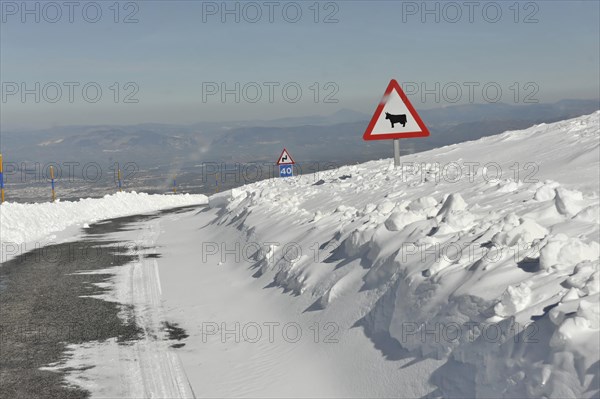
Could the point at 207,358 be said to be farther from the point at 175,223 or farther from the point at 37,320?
the point at 175,223

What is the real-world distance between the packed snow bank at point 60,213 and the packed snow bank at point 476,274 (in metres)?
9.63

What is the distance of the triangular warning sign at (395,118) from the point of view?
34.4ft

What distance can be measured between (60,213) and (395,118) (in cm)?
1664

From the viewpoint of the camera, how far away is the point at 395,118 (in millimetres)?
10609

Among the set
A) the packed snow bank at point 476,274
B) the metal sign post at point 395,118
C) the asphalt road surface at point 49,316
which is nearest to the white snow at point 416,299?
the packed snow bank at point 476,274

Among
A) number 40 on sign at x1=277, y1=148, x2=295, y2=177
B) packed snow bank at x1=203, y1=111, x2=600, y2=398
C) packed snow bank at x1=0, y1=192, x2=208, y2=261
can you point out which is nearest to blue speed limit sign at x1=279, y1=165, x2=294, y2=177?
number 40 on sign at x1=277, y1=148, x2=295, y2=177

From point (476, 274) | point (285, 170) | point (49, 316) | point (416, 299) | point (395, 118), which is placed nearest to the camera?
point (476, 274)

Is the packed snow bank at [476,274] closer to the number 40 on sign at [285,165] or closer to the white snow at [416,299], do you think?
the white snow at [416,299]

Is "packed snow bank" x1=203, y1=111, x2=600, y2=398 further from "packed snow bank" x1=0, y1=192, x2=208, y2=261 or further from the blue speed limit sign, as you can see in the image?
the blue speed limit sign

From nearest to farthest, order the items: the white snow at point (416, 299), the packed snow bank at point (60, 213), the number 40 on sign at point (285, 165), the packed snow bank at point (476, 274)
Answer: the packed snow bank at point (476, 274) → the white snow at point (416, 299) → the packed snow bank at point (60, 213) → the number 40 on sign at point (285, 165)

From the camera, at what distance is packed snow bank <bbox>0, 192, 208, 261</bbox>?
18.2 m

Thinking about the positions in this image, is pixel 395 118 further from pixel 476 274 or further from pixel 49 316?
pixel 49 316

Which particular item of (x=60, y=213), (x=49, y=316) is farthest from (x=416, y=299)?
(x=60, y=213)

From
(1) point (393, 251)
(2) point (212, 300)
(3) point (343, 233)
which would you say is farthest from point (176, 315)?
(1) point (393, 251)
